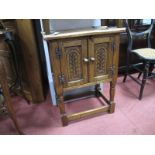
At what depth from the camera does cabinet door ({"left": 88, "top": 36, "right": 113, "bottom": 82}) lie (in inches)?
52.3

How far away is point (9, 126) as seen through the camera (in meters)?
1.65

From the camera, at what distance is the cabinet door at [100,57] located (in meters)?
1.33

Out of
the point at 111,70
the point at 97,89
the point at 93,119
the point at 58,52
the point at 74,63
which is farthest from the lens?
the point at 97,89

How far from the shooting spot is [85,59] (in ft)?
4.44

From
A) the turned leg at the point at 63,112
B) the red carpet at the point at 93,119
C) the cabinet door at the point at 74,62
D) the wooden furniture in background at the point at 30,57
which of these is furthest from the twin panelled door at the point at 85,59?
the wooden furniture in background at the point at 30,57

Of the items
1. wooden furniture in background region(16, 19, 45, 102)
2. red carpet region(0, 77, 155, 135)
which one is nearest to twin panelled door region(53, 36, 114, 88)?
red carpet region(0, 77, 155, 135)

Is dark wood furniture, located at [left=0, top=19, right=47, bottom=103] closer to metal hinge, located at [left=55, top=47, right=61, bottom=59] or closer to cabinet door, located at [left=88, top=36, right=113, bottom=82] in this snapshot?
metal hinge, located at [left=55, top=47, right=61, bottom=59]

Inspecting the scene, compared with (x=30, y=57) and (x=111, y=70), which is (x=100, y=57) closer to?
(x=111, y=70)

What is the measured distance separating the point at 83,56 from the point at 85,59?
0.10 feet

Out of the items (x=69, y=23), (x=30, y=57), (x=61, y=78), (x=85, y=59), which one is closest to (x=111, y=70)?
(x=85, y=59)

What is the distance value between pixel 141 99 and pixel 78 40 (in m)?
1.19

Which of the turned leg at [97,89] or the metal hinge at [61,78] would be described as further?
the turned leg at [97,89]

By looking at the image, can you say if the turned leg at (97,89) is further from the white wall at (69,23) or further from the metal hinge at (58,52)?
the metal hinge at (58,52)
